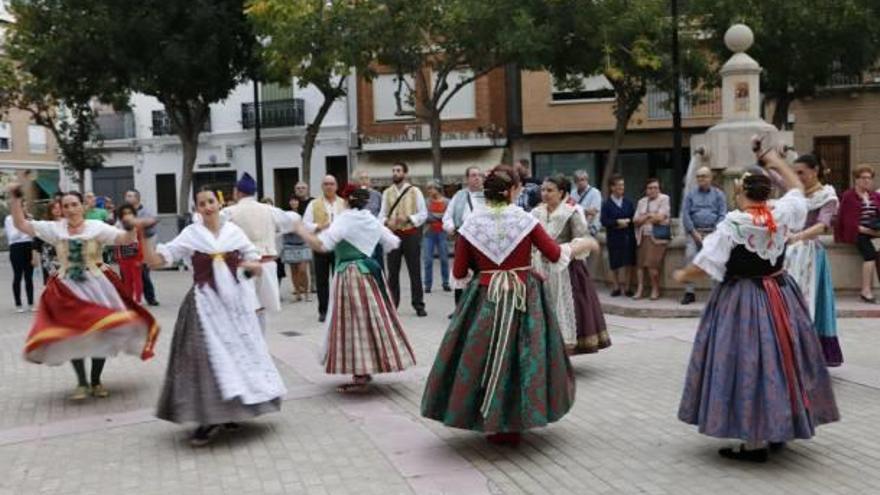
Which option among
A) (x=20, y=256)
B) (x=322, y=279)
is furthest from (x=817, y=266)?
(x=20, y=256)

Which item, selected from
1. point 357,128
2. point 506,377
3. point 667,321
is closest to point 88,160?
point 357,128

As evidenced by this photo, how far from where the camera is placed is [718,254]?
5.37 m

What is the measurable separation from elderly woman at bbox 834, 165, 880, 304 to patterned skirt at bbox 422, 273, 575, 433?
22.1 feet

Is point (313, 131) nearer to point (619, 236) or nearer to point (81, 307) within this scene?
point (619, 236)

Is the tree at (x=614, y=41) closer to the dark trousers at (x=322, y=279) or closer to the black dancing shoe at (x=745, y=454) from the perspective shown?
the dark trousers at (x=322, y=279)

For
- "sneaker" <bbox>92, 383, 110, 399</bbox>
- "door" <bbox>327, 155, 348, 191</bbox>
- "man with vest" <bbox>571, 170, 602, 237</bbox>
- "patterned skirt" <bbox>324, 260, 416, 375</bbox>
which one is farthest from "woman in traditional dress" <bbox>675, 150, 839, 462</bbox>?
"door" <bbox>327, 155, 348, 191</bbox>

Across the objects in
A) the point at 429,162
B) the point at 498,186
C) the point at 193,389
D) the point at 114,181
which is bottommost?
the point at 193,389

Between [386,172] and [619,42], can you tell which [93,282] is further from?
[386,172]

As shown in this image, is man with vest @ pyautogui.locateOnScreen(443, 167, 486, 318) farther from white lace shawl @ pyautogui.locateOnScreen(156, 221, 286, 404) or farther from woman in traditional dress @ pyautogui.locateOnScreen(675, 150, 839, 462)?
woman in traditional dress @ pyautogui.locateOnScreen(675, 150, 839, 462)

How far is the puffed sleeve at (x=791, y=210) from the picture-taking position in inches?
217

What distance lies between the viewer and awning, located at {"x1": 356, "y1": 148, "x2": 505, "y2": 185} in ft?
102

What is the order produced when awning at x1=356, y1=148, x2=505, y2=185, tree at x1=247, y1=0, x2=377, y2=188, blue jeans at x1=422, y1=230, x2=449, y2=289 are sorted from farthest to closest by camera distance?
awning at x1=356, y1=148, x2=505, y2=185 < tree at x1=247, y1=0, x2=377, y2=188 < blue jeans at x1=422, y1=230, x2=449, y2=289

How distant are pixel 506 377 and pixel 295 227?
231 cm

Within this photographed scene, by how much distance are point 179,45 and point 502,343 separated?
19332mm
